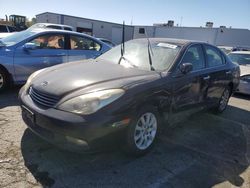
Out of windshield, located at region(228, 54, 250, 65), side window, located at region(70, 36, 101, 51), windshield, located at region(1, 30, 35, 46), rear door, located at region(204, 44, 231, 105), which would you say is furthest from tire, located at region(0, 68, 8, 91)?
windshield, located at region(228, 54, 250, 65)

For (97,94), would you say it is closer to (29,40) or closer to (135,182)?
(135,182)

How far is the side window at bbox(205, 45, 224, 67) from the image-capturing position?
460 centimetres

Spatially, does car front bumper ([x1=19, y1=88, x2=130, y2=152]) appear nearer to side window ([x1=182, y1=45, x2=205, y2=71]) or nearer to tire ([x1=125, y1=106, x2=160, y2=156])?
tire ([x1=125, y1=106, x2=160, y2=156])

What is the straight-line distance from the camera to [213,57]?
4820mm

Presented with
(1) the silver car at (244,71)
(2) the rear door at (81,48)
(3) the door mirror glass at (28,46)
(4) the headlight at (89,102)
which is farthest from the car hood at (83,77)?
(1) the silver car at (244,71)

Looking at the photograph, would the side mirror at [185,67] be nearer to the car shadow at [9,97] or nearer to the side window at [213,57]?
the side window at [213,57]

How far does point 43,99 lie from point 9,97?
273 cm

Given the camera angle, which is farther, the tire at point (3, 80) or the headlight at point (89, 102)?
the tire at point (3, 80)

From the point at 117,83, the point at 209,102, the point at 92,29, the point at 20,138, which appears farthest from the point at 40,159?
the point at 92,29

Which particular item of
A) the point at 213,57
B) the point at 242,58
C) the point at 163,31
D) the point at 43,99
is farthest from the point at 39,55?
the point at 163,31

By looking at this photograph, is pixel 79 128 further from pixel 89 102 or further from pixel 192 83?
pixel 192 83

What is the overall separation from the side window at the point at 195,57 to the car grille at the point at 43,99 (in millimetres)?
2058

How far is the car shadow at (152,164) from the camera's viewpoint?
2705mm

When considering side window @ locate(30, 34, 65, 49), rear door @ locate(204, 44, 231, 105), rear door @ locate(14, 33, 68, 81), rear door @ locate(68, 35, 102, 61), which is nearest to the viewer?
rear door @ locate(204, 44, 231, 105)
